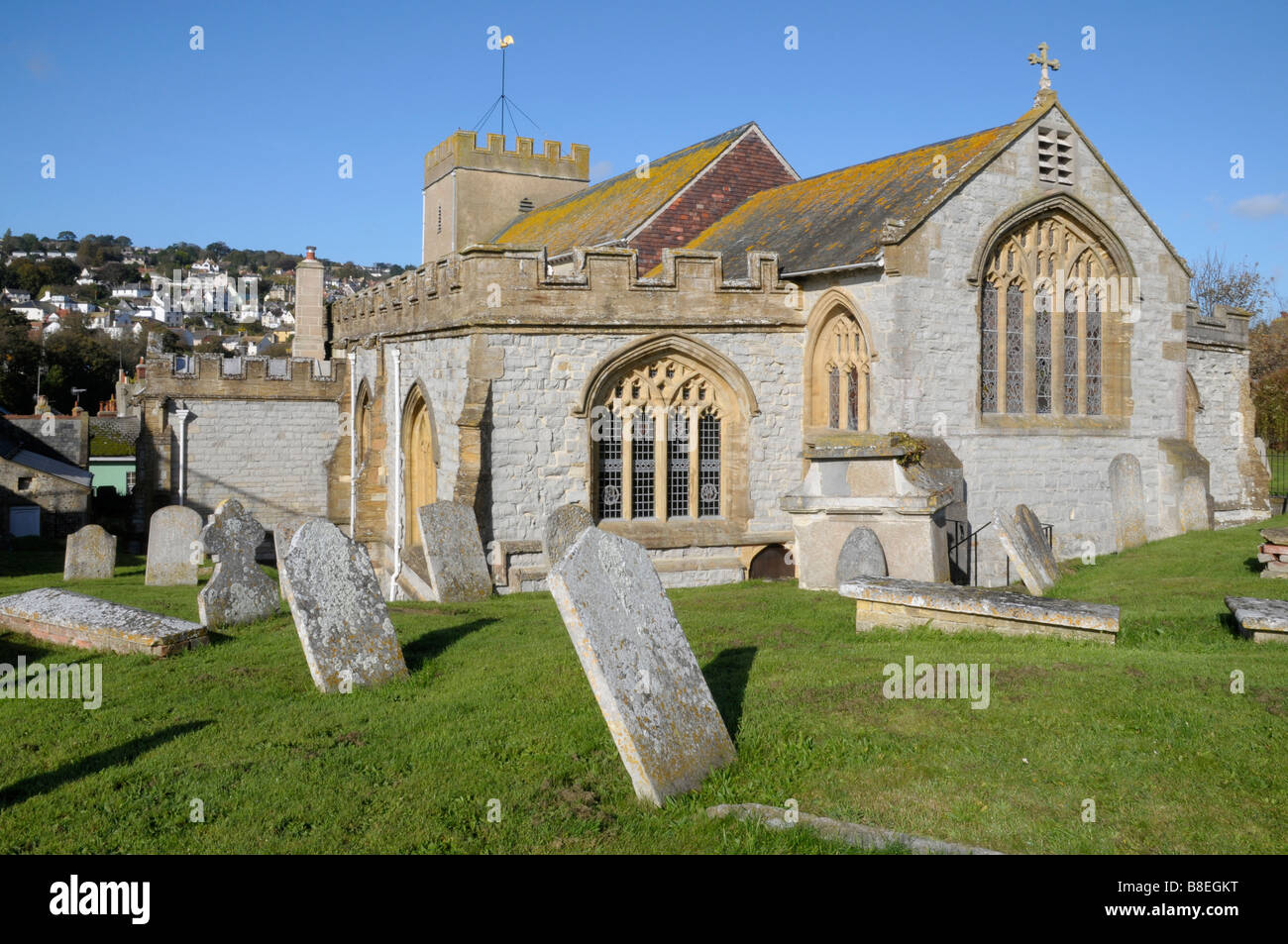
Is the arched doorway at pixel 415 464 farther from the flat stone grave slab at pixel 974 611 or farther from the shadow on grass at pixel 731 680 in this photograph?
the shadow on grass at pixel 731 680

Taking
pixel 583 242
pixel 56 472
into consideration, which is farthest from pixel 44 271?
pixel 583 242

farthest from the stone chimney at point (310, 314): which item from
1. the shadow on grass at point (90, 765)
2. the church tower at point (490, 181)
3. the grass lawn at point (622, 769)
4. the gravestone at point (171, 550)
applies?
the shadow on grass at point (90, 765)

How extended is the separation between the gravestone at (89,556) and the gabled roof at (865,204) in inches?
438

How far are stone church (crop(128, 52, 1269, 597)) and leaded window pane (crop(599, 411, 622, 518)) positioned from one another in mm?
37

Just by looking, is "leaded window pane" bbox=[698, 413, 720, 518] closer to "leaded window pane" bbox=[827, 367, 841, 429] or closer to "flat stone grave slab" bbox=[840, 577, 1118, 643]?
"leaded window pane" bbox=[827, 367, 841, 429]

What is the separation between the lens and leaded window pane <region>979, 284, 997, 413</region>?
15633 millimetres

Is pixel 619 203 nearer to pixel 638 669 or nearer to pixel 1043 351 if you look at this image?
pixel 1043 351

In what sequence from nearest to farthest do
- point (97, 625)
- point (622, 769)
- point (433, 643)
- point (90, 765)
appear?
point (622, 769), point (90, 765), point (97, 625), point (433, 643)

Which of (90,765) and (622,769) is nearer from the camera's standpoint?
(622,769)

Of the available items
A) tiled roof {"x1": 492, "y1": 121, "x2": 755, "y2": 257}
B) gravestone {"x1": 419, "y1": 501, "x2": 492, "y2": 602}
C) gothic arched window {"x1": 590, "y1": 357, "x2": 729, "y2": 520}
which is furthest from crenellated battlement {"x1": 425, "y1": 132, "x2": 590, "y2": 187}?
gravestone {"x1": 419, "y1": 501, "x2": 492, "y2": 602}

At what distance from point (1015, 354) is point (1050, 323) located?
102 cm

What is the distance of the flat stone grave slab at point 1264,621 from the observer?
8.02m

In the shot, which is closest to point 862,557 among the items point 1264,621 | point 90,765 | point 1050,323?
point 1264,621

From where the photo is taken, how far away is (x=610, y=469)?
51.1ft
